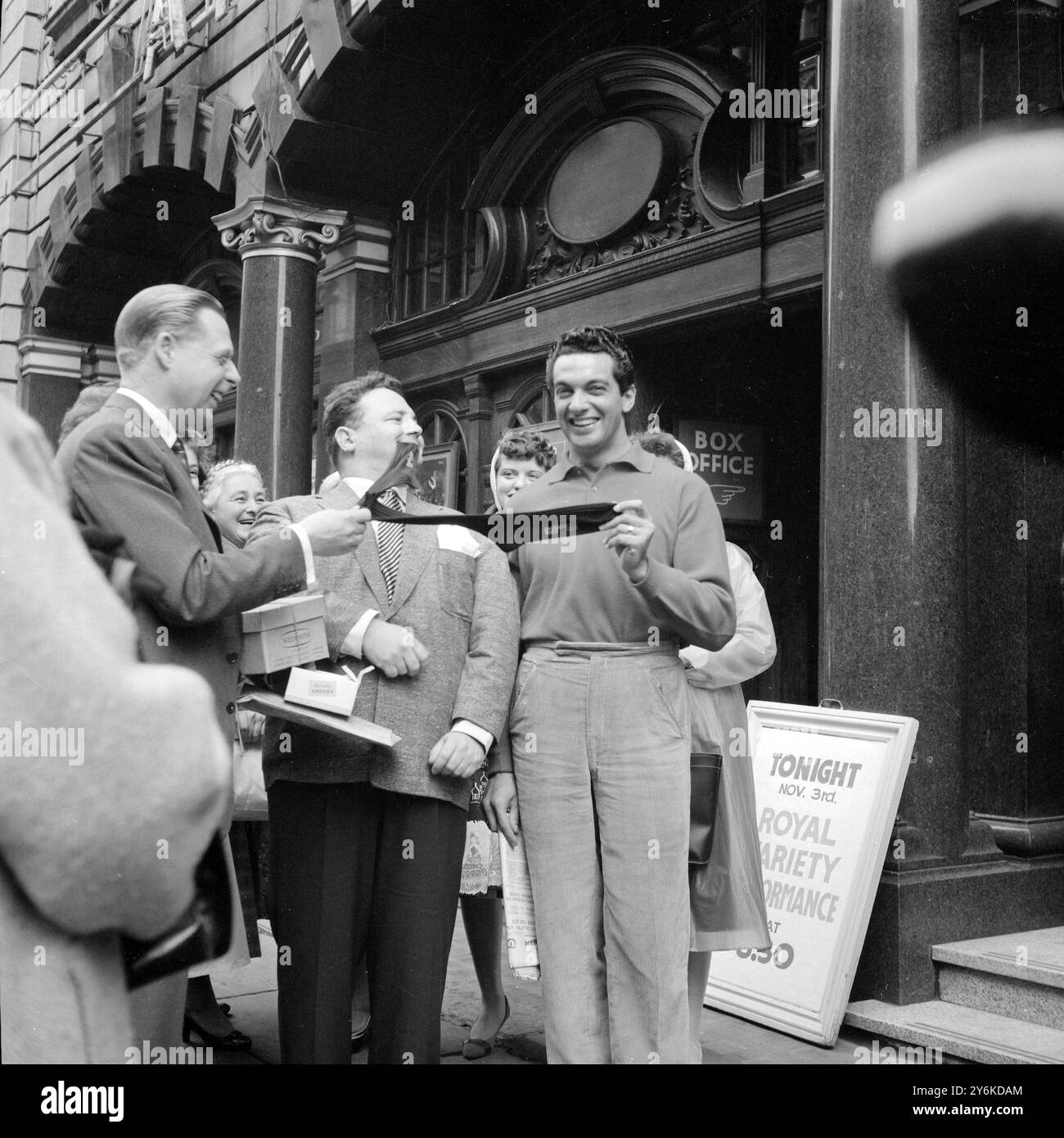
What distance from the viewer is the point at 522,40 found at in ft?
25.4

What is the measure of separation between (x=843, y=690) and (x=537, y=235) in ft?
14.1

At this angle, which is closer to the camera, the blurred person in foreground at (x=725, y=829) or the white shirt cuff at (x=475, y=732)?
the white shirt cuff at (x=475, y=732)

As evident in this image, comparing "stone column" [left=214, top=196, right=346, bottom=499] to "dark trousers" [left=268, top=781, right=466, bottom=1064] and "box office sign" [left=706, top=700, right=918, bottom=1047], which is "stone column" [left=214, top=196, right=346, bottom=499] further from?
"dark trousers" [left=268, top=781, right=466, bottom=1064]

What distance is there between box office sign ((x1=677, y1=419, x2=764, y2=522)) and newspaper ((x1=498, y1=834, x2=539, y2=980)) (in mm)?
4014

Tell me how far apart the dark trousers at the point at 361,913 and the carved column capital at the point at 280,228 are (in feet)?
19.8

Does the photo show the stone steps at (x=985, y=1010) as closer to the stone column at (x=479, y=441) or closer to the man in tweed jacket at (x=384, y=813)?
the man in tweed jacket at (x=384, y=813)

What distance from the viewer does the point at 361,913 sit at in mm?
3148

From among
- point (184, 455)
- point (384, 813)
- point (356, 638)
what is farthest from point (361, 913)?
point (184, 455)

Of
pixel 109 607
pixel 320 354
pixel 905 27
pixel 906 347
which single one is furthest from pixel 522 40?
pixel 109 607

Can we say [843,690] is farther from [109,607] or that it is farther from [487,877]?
[109,607]

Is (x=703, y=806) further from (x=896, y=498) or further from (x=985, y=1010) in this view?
(x=896, y=498)

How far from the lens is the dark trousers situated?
10.1 ft

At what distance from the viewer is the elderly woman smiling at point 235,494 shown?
4.85 metres

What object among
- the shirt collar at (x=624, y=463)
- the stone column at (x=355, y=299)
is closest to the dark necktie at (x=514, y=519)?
the shirt collar at (x=624, y=463)
